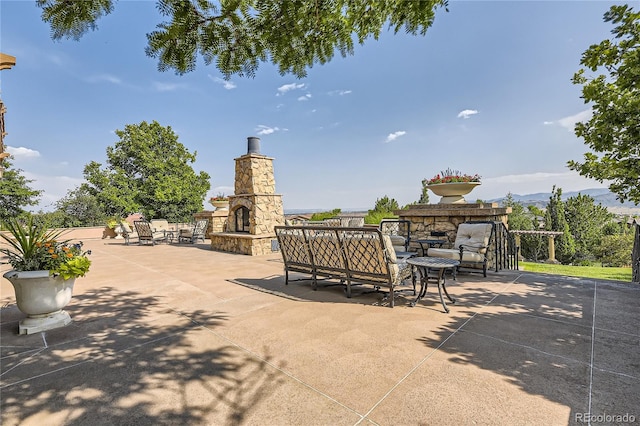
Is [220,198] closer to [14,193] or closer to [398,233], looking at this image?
[398,233]

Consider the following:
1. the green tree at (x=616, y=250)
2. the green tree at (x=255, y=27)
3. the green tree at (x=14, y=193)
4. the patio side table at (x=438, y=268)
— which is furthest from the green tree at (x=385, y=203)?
the green tree at (x=14, y=193)

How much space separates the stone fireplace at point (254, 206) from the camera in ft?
29.8

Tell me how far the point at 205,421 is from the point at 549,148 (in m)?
13.9

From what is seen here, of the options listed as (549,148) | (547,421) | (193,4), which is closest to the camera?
(547,421)

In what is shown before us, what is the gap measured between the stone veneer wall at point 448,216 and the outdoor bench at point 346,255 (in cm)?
243

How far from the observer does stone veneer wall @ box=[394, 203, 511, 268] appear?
5.43 meters

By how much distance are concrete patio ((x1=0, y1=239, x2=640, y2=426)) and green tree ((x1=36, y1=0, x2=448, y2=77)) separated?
224 cm

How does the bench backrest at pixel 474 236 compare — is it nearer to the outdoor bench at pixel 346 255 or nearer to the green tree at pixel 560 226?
the outdoor bench at pixel 346 255

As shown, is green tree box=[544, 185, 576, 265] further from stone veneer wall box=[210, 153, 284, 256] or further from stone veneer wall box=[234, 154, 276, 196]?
stone veneer wall box=[234, 154, 276, 196]

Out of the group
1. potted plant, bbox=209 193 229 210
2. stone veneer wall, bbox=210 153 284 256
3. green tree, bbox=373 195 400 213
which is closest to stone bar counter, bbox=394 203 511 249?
stone veneer wall, bbox=210 153 284 256

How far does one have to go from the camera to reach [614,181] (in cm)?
600

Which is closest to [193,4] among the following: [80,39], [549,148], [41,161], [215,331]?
[80,39]

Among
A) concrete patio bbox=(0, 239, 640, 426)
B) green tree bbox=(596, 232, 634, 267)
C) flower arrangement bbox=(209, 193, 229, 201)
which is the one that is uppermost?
flower arrangement bbox=(209, 193, 229, 201)

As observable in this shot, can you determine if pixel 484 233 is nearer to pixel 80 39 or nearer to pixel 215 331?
pixel 215 331
